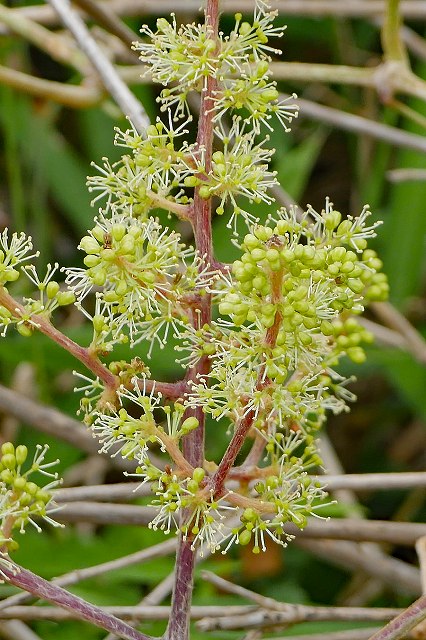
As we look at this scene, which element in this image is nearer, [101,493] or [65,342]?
[65,342]

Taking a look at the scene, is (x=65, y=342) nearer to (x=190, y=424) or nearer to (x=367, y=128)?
(x=190, y=424)

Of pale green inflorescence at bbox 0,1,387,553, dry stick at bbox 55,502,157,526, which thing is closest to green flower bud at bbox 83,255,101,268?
pale green inflorescence at bbox 0,1,387,553

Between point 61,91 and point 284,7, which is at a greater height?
point 284,7

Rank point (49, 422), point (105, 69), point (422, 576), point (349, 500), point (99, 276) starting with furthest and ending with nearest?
1. point (349, 500)
2. point (49, 422)
3. point (105, 69)
4. point (422, 576)
5. point (99, 276)

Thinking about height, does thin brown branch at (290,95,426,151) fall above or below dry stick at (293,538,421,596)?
above

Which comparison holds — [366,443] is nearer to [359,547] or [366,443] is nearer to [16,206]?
[359,547]

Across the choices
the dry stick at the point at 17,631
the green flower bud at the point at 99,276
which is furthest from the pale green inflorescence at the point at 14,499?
the dry stick at the point at 17,631

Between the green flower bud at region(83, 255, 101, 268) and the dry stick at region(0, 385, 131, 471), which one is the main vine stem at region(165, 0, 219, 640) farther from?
the dry stick at region(0, 385, 131, 471)

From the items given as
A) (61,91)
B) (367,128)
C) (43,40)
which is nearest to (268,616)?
(367,128)
